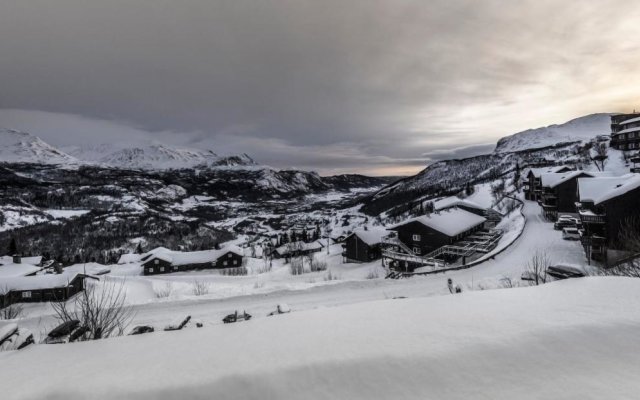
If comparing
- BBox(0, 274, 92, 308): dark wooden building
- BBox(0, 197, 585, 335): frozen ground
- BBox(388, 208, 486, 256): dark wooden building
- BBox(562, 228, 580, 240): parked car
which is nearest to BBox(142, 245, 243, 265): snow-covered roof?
BBox(0, 274, 92, 308): dark wooden building

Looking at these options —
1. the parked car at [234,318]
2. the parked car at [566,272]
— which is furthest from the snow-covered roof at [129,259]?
the parked car at [566,272]

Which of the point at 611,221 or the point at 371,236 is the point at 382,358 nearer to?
the point at 611,221

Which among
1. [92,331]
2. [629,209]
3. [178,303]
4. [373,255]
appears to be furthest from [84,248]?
[629,209]

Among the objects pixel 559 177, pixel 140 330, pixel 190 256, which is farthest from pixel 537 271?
pixel 190 256

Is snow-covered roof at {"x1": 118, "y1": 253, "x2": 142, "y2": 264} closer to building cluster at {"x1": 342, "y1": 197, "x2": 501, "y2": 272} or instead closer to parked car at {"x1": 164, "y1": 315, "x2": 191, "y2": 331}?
building cluster at {"x1": 342, "y1": 197, "x2": 501, "y2": 272}

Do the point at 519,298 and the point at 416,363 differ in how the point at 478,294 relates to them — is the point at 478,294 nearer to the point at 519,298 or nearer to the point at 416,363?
the point at 519,298
